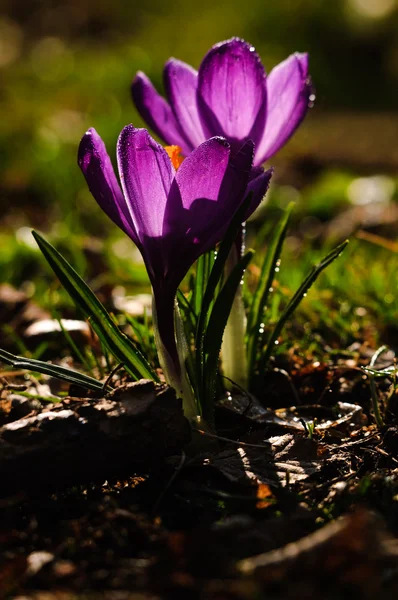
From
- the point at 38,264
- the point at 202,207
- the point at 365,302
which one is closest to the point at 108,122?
the point at 38,264

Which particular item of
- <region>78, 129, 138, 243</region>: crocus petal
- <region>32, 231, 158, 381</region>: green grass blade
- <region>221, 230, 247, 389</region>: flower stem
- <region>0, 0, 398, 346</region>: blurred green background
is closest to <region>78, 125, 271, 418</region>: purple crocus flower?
<region>78, 129, 138, 243</region>: crocus petal

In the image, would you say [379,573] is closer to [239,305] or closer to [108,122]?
[239,305]

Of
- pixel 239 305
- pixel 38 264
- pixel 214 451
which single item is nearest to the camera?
pixel 214 451

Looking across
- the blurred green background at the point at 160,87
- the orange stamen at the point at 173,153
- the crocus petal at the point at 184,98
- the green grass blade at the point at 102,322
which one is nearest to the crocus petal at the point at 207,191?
the orange stamen at the point at 173,153

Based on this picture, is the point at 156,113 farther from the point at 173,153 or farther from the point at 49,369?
the point at 49,369

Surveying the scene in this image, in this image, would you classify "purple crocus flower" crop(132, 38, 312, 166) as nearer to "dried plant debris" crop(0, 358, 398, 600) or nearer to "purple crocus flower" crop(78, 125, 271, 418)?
"purple crocus flower" crop(78, 125, 271, 418)

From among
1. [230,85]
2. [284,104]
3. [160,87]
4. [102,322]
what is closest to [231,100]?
[230,85]
